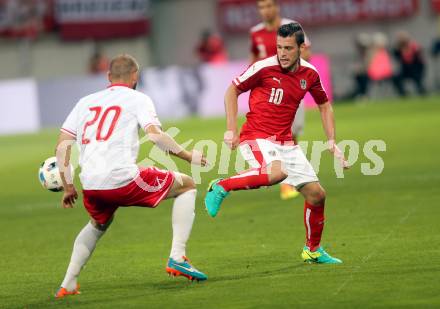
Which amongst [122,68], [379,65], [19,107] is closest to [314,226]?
[122,68]

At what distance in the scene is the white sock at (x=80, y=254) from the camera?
9.40 meters

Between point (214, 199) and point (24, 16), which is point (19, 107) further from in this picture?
point (214, 199)

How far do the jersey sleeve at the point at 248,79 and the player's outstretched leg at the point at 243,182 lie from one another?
0.80 m

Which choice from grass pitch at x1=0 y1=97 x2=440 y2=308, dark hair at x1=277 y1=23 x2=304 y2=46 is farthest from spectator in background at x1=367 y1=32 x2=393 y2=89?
dark hair at x1=277 y1=23 x2=304 y2=46

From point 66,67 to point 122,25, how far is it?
241 centimetres

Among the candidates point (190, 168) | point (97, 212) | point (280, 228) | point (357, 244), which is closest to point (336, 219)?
point (280, 228)

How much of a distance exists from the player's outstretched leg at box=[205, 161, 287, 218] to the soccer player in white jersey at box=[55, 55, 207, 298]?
744 mm

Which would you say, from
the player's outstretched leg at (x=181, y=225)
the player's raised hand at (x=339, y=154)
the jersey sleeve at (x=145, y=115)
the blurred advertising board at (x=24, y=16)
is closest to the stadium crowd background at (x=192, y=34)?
the blurred advertising board at (x=24, y=16)

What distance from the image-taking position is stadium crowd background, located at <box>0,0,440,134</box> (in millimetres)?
36469

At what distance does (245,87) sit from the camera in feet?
35.2

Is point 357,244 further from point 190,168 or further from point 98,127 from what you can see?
point 190,168

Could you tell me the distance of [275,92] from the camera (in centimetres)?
1063

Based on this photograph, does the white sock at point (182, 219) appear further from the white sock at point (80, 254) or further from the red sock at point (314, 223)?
the red sock at point (314, 223)

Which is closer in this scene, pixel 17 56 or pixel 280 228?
pixel 280 228
